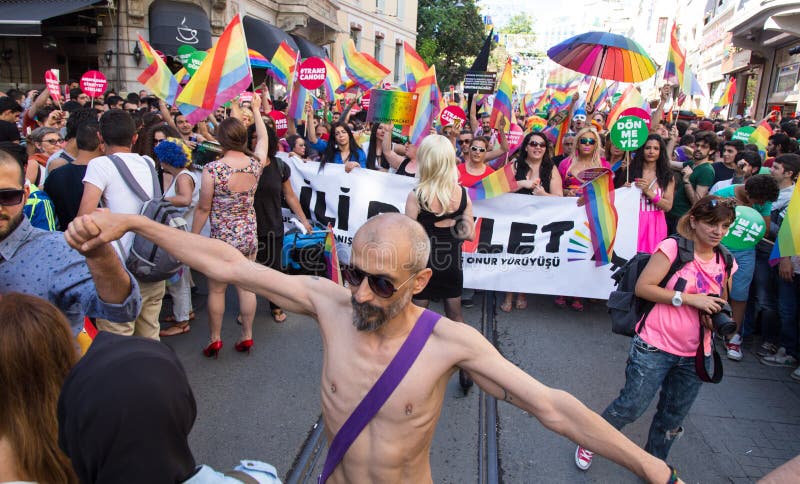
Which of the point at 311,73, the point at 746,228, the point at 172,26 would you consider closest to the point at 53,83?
the point at 311,73

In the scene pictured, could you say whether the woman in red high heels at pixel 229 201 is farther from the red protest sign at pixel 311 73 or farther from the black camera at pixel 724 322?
the red protest sign at pixel 311 73

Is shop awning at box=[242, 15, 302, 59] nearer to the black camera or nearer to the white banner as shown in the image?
the white banner

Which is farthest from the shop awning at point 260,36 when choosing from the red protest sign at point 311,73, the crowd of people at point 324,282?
the crowd of people at point 324,282

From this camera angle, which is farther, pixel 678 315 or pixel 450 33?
pixel 450 33

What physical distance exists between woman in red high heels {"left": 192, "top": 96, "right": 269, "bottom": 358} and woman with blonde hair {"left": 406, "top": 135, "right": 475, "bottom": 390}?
57.0 inches

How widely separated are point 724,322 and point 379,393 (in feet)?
6.75

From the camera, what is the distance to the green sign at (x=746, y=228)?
3598 mm

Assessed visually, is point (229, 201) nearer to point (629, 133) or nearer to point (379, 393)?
point (379, 393)

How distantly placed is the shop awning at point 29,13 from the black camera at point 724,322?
14.2 metres

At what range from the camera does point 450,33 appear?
4116 cm

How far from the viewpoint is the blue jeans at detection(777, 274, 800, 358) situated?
5.03 m

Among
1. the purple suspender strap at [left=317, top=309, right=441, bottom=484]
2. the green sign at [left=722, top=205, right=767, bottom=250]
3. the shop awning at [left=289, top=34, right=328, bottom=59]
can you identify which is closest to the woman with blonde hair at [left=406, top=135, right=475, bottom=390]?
the green sign at [left=722, top=205, right=767, bottom=250]

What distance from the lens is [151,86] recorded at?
630cm

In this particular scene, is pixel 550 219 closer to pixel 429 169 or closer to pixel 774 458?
pixel 429 169
